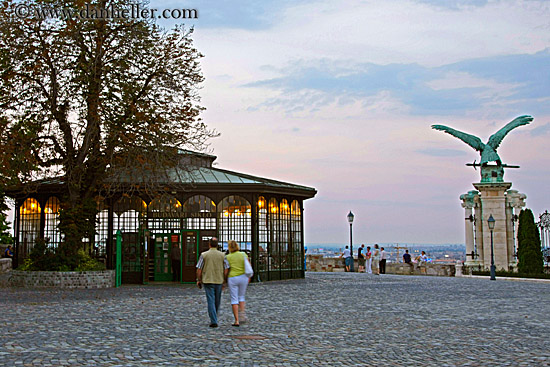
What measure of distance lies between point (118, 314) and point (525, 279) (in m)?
21.2

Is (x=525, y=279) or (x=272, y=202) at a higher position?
(x=272, y=202)

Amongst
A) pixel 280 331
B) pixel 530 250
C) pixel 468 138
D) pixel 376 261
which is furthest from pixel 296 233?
pixel 280 331

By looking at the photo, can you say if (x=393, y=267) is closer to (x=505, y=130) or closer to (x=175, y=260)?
(x=505, y=130)

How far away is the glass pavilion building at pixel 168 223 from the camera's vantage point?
26.3m

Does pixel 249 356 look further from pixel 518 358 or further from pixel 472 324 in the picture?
pixel 472 324

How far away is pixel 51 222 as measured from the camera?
26.7 metres

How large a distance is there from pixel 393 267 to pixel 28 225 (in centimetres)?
2155

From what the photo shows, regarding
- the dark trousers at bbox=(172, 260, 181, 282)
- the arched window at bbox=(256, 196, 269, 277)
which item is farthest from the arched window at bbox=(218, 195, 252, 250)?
the dark trousers at bbox=(172, 260, 181, 282)

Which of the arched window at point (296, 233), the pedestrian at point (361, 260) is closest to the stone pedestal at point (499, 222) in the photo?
the pedestrian at point (361, 260)

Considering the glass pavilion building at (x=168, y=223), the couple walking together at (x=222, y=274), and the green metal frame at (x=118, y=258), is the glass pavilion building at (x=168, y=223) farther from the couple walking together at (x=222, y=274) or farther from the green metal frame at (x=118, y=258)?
the couple walking together at (x=222, y=274)

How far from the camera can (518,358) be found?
30.3ft

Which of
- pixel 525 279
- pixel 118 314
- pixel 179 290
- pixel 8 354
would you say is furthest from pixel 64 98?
pixel 525 279

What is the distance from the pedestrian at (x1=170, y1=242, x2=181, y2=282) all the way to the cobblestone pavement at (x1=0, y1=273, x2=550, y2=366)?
6507 millimetres

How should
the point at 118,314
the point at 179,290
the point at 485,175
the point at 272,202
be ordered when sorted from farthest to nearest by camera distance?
the point at 485,175 < the point at 272,202 < the point at 179,290 < the point at 118,314
